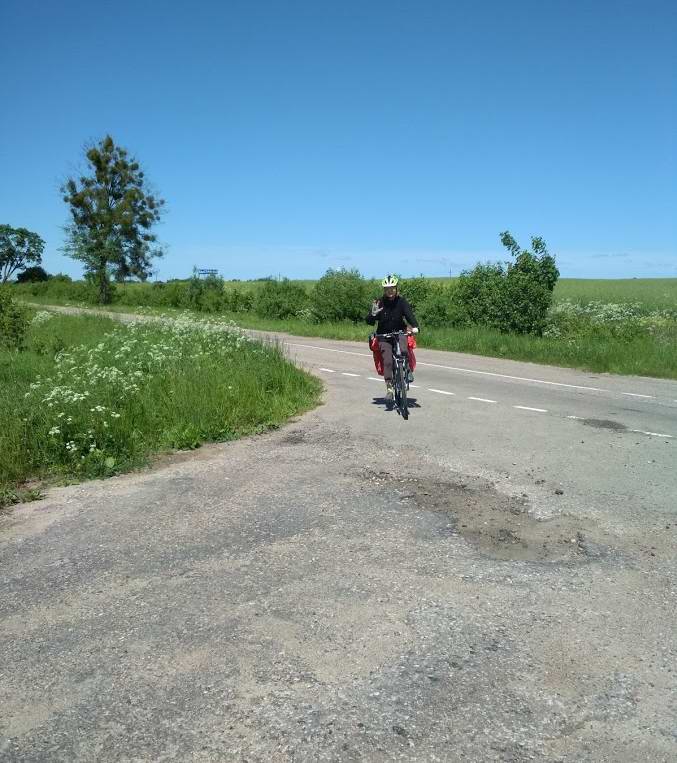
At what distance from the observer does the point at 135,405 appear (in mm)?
9383

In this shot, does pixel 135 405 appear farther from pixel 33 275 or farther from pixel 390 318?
pixel 33 275

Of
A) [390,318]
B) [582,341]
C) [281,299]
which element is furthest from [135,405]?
[281,299]

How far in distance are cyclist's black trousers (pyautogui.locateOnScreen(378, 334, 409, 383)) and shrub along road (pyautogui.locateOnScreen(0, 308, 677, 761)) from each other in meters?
2.89

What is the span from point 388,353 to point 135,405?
12.7 feet

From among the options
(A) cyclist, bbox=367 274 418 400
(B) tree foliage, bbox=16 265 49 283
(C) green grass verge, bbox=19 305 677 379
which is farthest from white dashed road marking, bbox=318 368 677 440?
(B) tree foliage, bbox=16 265 49 283

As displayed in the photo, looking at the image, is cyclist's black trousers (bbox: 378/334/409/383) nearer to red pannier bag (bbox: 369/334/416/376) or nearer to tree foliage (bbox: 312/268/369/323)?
red pannier bag (bbox: 369/334/416/376)

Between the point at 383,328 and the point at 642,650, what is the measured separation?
25.2 ft

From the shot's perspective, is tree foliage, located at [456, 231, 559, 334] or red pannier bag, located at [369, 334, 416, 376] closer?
red pannier bag, located at [369, 334, 416, 376]

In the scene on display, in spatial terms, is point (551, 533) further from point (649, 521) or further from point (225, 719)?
point (225, 719)

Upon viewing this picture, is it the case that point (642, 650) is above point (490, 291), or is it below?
below

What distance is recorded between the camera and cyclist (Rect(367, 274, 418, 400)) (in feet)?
35.8

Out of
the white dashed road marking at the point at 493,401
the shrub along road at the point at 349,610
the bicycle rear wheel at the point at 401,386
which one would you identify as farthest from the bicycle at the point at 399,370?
the shrub along road at the point at 349,610

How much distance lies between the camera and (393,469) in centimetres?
752

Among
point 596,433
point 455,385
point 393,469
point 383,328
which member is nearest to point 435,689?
point 393,469
